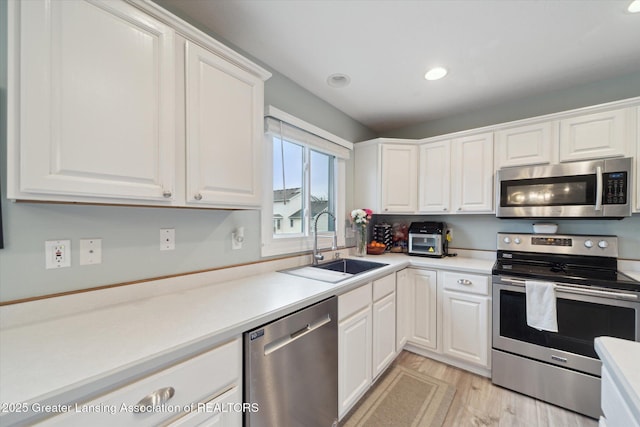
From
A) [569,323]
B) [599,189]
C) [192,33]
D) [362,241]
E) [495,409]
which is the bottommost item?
[495,409]

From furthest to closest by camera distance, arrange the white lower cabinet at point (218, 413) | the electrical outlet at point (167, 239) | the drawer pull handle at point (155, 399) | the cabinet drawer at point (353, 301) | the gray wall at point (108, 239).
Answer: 1. the cabinet drawer at point (353, 301)
2. the electrical outlet at point (167, 239)
3. the gray wall at point (108, 239)
4. the white lower cabinet at point (218, 413)
5. the drawer pull handle at point (155, 399)

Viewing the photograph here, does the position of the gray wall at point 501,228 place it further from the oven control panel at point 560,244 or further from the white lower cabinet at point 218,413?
the white lower cabinet at point 218,413

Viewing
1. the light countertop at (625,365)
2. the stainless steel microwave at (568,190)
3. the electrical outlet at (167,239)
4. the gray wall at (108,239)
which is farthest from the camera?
the stainless steel microwave at (568,190)

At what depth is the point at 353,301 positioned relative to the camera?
5.40ft

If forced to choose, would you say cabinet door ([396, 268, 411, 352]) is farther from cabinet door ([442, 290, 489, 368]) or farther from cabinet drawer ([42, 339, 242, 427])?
cabinet drawer ([42, 339, 242, 427])

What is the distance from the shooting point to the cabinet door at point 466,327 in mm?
2062

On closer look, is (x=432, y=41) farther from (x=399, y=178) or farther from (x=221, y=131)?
(x=221, y=131)

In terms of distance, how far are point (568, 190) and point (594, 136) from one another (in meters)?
0.44

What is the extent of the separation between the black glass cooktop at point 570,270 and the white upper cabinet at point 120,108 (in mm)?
2159

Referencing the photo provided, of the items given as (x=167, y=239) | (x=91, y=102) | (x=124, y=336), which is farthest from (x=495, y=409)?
(x=91, y=102)

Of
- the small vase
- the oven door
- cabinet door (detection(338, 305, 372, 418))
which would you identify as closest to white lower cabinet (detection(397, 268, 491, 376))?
the oven door

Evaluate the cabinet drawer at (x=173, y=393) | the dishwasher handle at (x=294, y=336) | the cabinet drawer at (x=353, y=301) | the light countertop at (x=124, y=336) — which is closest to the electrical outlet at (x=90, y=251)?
the light countertop at (x=124, y=336)

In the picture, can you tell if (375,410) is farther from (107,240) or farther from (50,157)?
(50,157)

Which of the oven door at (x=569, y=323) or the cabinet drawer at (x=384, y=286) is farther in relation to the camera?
the cabinet drawer at (x=384, y=286)
